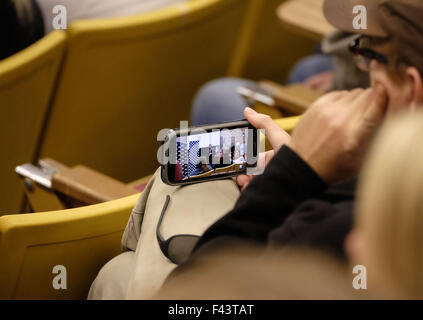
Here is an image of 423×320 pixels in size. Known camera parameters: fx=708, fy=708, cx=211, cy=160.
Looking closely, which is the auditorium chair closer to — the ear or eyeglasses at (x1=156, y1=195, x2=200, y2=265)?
eyeglasses at (x1=156, y1=195, x2=200, y2=265)

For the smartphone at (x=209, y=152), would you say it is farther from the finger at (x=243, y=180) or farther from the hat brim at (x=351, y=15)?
the hat brim at (x=351, y=15)

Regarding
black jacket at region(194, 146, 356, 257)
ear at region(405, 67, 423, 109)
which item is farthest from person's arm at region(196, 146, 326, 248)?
ear at region(405, 67, 423, 109)

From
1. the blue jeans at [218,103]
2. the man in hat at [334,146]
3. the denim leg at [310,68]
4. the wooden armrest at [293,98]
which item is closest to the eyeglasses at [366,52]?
the man in hat at [334,146]

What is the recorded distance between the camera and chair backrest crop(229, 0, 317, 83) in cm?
177

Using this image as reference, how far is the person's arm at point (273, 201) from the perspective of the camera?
2.58ft

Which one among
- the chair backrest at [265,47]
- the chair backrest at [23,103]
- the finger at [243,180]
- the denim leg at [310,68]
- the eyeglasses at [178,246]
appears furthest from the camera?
the denim leg at [310,68]

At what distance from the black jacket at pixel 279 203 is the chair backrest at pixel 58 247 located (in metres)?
0.21

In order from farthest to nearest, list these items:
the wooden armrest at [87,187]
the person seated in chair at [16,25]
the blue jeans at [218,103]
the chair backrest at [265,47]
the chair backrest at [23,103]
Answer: the chair backrest at [265,47] → the blue jeans at [218,103] → the person seated in chair at [16,25] → the chair backrest at [23,103] → the wooden armrest at [87,187]

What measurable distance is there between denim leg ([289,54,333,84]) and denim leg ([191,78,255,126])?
0.31 meters

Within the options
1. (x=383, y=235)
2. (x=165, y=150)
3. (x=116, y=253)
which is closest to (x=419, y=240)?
(x=383, y=235)

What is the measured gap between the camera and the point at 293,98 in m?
1.50

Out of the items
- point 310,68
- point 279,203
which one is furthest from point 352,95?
point 310,68
